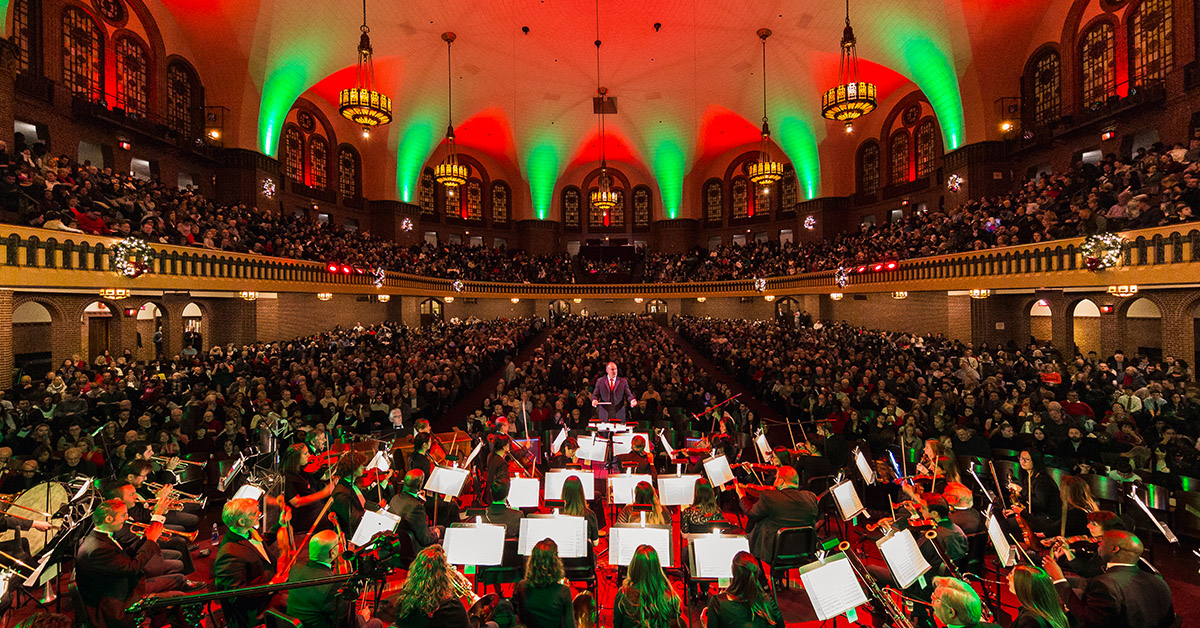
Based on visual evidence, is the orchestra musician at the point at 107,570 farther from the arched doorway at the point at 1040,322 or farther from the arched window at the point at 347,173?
the arched window at the point at 347,173

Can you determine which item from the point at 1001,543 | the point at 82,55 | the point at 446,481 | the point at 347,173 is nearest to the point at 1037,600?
the point at 1001,543

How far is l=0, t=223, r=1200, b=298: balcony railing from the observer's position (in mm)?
10391

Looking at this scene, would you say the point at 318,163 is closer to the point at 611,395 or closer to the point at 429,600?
the point at 611,395

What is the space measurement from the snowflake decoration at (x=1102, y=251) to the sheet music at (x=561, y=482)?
12827mm

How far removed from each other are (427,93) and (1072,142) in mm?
25928

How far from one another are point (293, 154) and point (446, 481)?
2563cm

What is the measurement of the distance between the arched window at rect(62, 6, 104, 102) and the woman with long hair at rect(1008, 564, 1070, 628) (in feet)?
75.4

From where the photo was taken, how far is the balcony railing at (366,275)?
1039 cm

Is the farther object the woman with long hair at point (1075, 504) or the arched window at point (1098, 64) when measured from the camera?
the arched window at point (1098, 64)

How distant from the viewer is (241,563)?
3525 millimetres

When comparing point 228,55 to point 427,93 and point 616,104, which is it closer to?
point 427,93

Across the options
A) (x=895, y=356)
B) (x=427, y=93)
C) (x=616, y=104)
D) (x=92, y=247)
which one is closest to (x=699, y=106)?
(x=616, y=104)

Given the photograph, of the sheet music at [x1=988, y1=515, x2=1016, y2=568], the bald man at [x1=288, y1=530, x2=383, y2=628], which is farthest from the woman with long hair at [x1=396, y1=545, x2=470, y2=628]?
the sheet music at [x1=988, y1=515, x2=1016, y2=568]

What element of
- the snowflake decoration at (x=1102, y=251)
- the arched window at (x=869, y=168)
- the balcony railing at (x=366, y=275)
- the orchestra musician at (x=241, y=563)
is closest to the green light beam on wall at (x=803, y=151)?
the arched window at (x=869, y=168)
